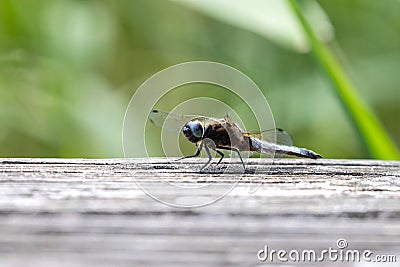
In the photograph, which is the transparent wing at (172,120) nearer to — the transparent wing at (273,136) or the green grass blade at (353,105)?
the transparent wing at (273,136)

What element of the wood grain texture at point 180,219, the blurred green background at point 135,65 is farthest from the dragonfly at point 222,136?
the blurred green background at point 135,65

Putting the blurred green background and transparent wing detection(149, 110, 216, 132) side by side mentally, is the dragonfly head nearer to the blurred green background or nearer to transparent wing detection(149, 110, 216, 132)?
transparent wing detection(149, 110, 216, 132)

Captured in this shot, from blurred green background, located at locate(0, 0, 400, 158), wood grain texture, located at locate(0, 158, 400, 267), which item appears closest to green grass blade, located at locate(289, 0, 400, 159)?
blurred green background, located at locate(0, 0, 400, 158)

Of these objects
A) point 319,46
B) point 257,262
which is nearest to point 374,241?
point 257,262

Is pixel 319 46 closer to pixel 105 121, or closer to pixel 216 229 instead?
pixel 105 121

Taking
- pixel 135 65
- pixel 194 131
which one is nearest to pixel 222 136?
pixel 194 131

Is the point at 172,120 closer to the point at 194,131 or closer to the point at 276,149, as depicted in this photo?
the point at 194,131

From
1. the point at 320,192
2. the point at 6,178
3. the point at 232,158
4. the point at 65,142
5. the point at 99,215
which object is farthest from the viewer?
the point at 65,142
